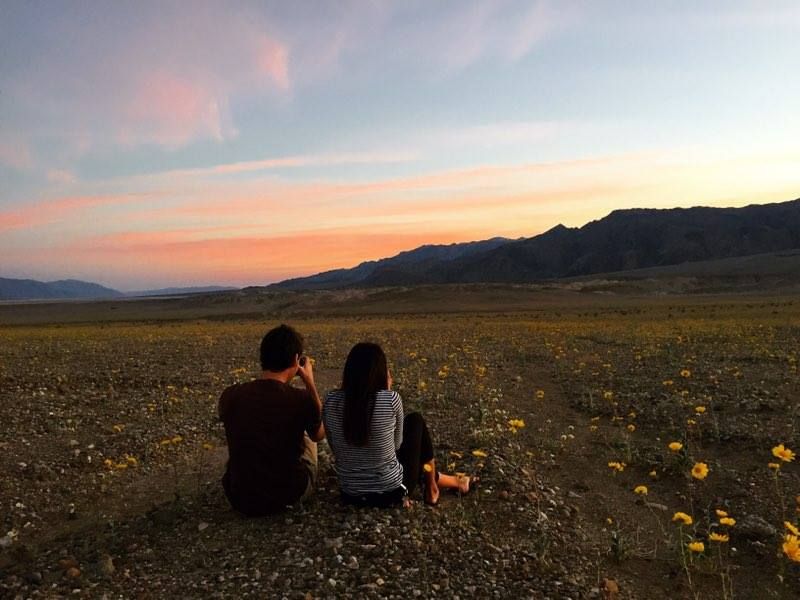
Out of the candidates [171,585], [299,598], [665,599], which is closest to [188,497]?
[171,585]

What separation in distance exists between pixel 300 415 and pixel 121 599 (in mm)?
1979

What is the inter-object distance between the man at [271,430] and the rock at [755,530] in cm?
436

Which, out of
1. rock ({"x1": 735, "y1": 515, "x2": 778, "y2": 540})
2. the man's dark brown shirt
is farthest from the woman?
rock ({"x1": 735, "y1": 515, "x2": 778, "y2": 540})

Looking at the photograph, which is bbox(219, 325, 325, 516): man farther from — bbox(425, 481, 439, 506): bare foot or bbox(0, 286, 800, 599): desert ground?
bbox(425, 481, 439, 506): bare foot

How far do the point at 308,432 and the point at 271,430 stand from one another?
0.36 m

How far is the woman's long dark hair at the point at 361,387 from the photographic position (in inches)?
215

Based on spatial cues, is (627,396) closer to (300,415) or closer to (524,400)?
(524,400)

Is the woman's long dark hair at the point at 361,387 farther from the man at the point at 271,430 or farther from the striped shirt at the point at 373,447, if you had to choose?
the man at the point at 271,430

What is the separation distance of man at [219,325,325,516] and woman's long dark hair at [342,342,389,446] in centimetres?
35

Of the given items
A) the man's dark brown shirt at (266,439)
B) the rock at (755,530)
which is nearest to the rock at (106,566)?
the man's dark brown shirt at (266,439)

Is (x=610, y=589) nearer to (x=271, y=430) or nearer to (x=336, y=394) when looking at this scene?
(x=336, y=394)

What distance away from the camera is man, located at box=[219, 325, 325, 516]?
553 centimetres

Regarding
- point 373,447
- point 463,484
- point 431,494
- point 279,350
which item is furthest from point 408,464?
point 279,350

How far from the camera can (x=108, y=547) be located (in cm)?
563
